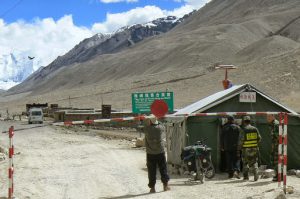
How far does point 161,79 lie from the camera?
96.1 meters

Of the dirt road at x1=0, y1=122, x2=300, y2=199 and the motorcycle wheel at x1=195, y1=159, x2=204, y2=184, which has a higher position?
the motorcycle wheel at x1=195, y1=159, x2=204, y2=184

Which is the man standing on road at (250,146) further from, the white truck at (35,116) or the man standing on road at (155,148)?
the white truck at (35,116)

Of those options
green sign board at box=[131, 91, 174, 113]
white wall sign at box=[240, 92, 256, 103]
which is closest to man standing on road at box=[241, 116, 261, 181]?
white wall sign at box=[240, 92, 256, 103]

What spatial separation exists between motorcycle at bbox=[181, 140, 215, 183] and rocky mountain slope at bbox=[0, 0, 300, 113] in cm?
3796

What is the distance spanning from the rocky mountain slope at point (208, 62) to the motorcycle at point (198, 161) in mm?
37955

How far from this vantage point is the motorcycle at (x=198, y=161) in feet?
42.5

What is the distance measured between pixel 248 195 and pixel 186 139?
13.5 feet

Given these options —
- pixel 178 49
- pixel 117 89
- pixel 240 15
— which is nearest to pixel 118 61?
pixel 178 49

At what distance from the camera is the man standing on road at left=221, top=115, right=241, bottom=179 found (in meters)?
13.4

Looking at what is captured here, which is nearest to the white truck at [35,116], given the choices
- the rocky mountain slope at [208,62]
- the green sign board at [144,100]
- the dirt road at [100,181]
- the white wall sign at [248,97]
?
the rocky mountain slope at [208,62]

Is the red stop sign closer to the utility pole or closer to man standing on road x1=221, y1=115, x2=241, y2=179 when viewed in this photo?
man standing on road x1=221, y1=115, x2=241, y2=179

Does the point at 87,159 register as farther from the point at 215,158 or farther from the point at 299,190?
the point at 299,190

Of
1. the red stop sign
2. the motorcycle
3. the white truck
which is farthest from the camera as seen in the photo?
the white truck

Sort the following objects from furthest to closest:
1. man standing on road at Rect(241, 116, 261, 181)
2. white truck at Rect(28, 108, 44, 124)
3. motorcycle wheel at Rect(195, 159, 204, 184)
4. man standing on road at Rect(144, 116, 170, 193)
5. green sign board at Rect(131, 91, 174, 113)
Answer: white truck at Rect(28, 108, 44, 124), green sign board at Rect(131, 91, 174, 113), man standing on road at Rect(241, 116, 261, 181), motorcycle wheel at Rect(195, 159, 204, 184), man standing on road at Rect(144, 116, 170, 193)
